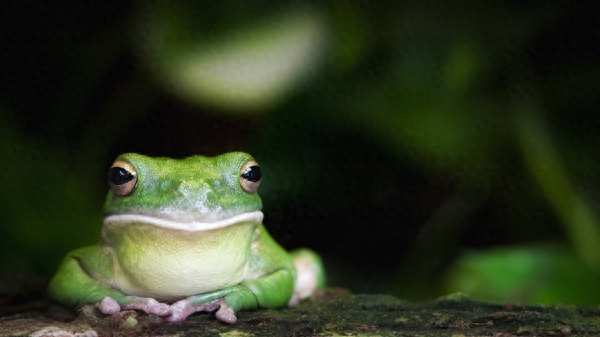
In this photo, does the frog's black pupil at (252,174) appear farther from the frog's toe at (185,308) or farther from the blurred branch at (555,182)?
the blurred branch at (555,182)

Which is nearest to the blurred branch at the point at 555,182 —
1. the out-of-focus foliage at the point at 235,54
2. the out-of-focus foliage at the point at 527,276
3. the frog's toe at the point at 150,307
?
the out-of-focus foliage at the point at 527,276

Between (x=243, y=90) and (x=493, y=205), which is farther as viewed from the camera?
(x=493, y=205)

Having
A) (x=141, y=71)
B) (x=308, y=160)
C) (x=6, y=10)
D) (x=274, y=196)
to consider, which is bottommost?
(x=274, y=196)

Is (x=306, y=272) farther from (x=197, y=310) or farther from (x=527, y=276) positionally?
(x=197, y=310)

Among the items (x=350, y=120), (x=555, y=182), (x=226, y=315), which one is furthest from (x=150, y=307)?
(x=555, y=182)

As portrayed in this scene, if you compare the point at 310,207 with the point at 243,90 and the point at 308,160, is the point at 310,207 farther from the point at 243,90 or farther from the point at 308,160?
the point at 243,90

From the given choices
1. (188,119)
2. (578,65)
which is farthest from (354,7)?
(578,65)
